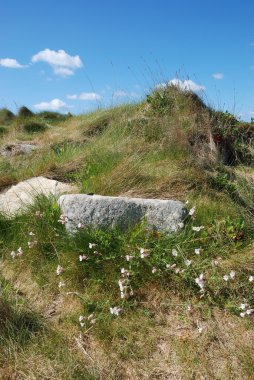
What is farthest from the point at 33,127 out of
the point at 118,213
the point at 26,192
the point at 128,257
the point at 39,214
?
the point at 128,257

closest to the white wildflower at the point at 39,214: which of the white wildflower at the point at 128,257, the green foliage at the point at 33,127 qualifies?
the white wildflower at the point at 128,257

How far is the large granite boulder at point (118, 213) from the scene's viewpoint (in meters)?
3.96

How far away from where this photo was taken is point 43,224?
4.20m

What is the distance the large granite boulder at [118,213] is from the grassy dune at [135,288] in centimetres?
11

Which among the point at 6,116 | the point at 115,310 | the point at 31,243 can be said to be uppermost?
the point at 6,116

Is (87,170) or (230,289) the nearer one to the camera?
(230,289)

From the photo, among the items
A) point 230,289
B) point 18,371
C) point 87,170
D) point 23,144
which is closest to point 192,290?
point 230,289

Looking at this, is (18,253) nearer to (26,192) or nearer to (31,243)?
(31,243)

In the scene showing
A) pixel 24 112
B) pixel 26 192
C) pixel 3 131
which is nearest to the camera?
pixel 26 192

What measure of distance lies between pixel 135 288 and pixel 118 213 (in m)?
0.77

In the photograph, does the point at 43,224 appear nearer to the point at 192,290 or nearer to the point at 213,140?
the point at 192,290

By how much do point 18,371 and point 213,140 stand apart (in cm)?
523

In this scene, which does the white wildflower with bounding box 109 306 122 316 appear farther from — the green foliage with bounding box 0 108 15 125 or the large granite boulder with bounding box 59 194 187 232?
the green foliage with bounding box 0 108 15 125

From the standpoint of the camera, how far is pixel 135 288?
11.6ft
